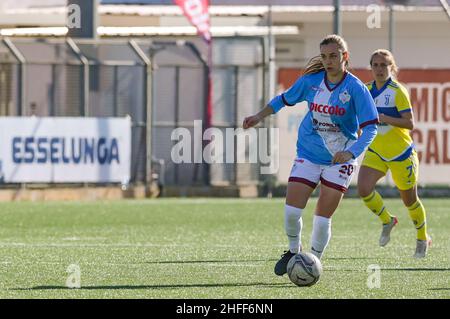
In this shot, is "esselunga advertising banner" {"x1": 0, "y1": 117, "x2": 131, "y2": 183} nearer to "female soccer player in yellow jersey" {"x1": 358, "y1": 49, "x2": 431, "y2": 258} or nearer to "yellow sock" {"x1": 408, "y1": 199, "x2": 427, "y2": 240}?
"female soccer player in yellow jersey" {"x1": 358, "y1": 49, "x2": 431, "y2": 258}

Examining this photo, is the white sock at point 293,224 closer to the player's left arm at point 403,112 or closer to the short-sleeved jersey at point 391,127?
the player's left arm at point 403,112

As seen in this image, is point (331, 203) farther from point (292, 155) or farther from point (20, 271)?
point (292, 155)

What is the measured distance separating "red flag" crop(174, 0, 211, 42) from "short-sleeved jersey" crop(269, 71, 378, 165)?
1430 cm

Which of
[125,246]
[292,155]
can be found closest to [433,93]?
[292,155]

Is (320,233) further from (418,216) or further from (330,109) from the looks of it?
(418,216)

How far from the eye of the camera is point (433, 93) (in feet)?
84.0

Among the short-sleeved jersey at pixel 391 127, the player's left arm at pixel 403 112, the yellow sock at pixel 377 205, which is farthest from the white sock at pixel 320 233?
the yellow sock at pixel 377 205

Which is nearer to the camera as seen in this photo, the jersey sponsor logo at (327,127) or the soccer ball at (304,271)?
the soccer ball at (304,271)

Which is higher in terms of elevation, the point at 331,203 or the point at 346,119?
the point at 346,119

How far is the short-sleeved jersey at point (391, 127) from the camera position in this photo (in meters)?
13.5

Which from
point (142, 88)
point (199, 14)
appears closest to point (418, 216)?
point (199, 14)

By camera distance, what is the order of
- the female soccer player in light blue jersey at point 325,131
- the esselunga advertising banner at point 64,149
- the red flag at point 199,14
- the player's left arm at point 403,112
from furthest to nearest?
the red flag at point 199,14 → the esselunga advertising banner at point 64,149 → the player's left arm at point 403,112 → the female soccer player in light blue jersey at point 325,131

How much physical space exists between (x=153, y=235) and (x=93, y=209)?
195 inches

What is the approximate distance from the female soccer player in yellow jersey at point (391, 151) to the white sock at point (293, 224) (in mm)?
2401
